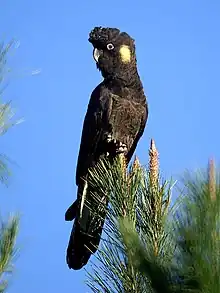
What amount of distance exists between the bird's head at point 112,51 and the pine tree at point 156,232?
2.36m

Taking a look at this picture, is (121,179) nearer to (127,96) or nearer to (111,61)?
(127,96)

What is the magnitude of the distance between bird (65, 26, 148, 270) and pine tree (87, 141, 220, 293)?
1986 millimetres

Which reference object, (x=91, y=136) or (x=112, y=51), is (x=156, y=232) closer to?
(x=91, y=136)

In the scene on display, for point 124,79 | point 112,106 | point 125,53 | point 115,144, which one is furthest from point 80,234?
point 125,53

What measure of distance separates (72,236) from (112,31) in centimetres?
170

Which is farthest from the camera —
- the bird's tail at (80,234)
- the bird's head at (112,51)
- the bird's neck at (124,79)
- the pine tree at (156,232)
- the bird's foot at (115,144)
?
the bird's head at (112,51)

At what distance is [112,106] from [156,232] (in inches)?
97.2

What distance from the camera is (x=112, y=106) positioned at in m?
4.42

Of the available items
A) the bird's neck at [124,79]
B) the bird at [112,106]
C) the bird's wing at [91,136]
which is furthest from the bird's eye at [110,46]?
the bird's wing at [91,136]

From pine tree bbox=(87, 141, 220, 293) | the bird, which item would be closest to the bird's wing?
the bird

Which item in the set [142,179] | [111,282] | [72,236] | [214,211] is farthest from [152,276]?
[72,236]

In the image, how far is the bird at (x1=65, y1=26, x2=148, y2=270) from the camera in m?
4.42

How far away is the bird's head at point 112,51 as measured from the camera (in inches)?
185

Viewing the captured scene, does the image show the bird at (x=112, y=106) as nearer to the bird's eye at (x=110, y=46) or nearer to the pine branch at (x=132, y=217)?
the bird's eye at (x=110, y=46)
